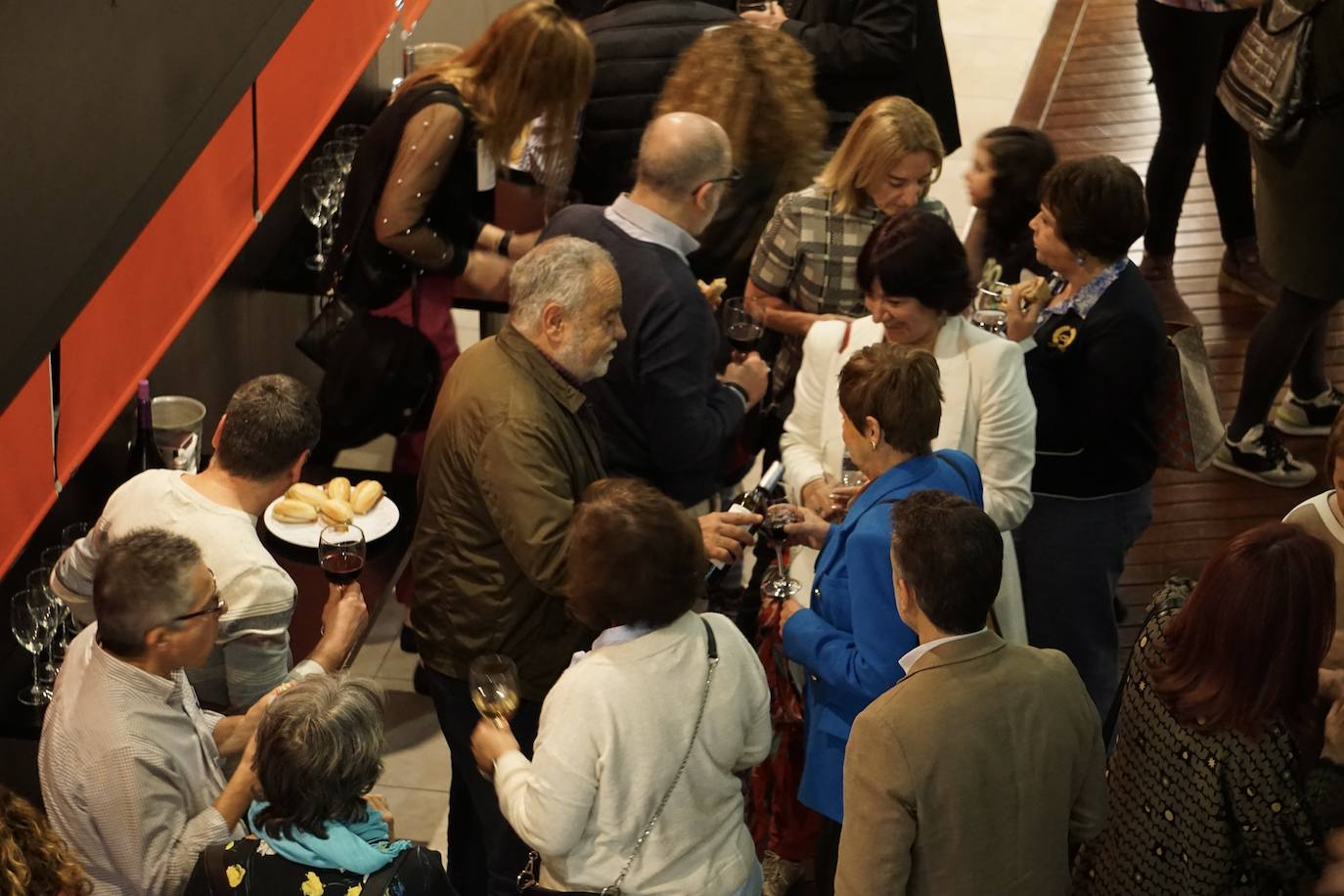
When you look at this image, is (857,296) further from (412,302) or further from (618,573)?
(618,573)

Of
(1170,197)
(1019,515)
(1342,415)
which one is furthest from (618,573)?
(1170,197)

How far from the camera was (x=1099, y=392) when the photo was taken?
12.6ft

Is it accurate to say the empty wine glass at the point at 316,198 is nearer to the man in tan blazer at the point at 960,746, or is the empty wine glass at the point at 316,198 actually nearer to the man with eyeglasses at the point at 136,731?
the man with eyeglasses at the point at 136,731

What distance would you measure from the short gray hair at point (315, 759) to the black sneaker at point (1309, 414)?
414 centimetres

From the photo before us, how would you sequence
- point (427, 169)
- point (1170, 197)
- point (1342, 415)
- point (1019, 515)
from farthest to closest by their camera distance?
point (1170, 197) → point (427, 169) → point (1019, 515) → point (1342, 415)

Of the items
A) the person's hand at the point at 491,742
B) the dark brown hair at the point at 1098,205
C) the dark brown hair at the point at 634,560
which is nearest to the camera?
the dark brown hair at the point at 634,560

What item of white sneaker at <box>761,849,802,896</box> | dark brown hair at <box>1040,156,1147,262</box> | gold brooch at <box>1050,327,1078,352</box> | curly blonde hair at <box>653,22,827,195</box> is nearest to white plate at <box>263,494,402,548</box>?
white sneaker at <box>761,849,802,896</box>

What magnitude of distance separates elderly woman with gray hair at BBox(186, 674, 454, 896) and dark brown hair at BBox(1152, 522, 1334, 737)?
4.40 feet

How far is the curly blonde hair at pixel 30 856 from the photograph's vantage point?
7.45 ft

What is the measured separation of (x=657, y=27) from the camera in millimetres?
4793

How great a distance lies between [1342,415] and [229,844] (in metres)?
2.38

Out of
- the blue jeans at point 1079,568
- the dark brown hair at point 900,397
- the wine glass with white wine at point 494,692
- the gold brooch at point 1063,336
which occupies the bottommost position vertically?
the blue jeans at point 1079,568

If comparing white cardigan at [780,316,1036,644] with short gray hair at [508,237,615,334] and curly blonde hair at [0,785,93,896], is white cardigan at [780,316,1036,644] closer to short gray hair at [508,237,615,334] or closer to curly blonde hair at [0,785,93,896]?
short gray hair at [508,237,615,334]

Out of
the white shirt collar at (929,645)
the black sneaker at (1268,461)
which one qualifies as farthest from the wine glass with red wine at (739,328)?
the black sneaker at (1268,461)
